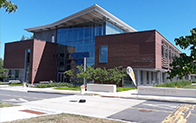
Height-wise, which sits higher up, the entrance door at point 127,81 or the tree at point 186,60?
the tree at point 186,60

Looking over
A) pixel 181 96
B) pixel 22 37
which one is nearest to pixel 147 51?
pixel 181 96

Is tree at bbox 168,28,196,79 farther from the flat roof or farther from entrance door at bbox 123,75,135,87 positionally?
the flat roof

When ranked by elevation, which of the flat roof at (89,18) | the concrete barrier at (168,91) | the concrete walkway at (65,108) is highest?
the flat roof at (89,18)

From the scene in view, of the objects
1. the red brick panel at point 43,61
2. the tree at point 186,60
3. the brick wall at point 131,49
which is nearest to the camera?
the tree at point 186,60

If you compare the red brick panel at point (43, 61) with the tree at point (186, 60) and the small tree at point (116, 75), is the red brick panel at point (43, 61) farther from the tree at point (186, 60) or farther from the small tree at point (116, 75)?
the tree at point (186, 60)

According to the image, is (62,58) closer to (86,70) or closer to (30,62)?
(30,62)

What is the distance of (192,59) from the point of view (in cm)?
738

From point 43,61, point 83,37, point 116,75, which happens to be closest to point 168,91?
point 116,75

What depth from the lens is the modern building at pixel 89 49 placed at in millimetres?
28500

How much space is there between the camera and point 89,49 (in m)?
36.8

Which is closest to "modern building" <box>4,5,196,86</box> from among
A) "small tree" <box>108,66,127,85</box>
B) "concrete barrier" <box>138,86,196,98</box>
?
"small tree" <box>108,66,127,85</box>

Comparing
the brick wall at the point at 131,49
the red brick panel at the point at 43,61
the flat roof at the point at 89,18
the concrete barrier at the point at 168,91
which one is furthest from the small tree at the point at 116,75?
the red brick panel at the point at 43,61

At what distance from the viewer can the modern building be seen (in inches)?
1122

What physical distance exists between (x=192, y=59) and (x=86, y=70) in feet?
67.6
